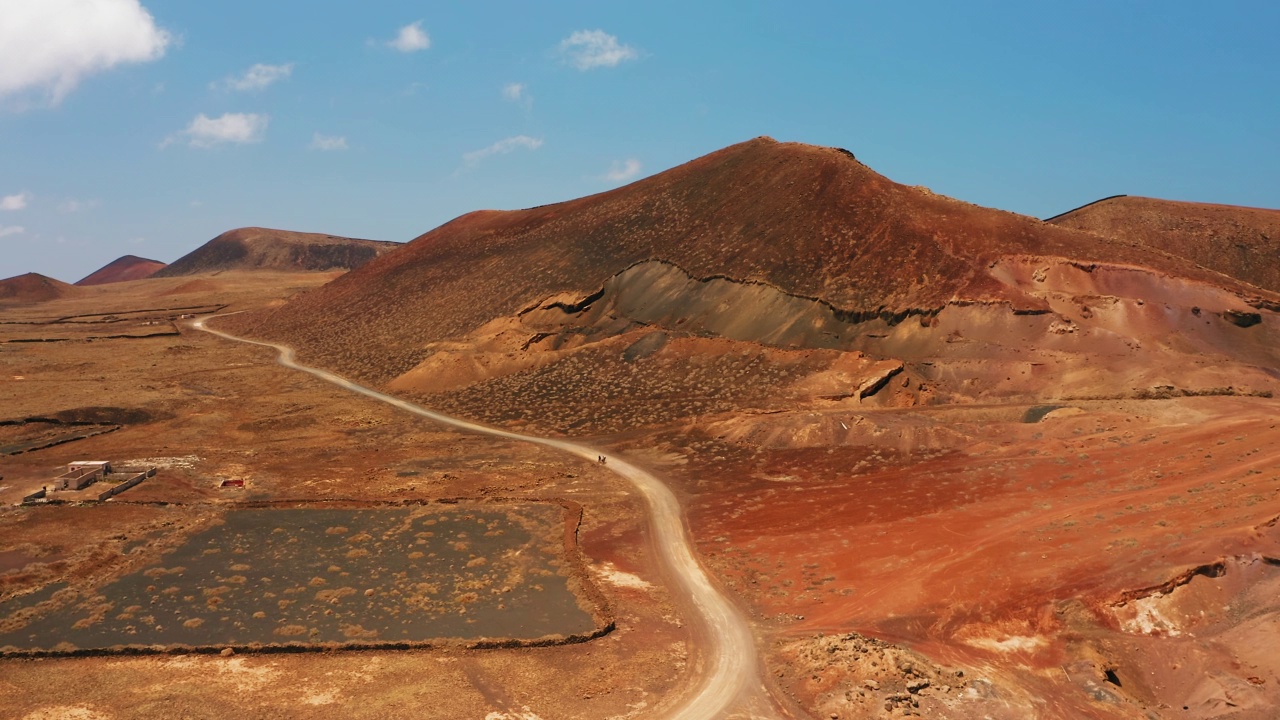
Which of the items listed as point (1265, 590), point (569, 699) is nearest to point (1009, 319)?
point (1265, 590)

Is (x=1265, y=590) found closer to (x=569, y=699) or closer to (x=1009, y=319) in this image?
(x=569, y=699)

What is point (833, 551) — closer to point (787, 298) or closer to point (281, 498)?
point (281, 498)

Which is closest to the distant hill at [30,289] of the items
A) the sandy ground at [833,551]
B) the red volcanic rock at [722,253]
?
the red volcanic rock at [722,253]

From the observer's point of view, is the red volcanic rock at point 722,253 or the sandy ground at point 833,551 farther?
the red volcanic rock at point 722,253

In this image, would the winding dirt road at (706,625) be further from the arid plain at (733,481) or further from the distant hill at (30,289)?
the distant hill at (30,289)

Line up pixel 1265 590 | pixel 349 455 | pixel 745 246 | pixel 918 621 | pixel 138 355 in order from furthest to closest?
pixel 138 355 → pixel 745 246 → pixel 349 455 → pixel 918 621 → pixel 1265 590

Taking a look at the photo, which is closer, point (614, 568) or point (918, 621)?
point (918, 621)
